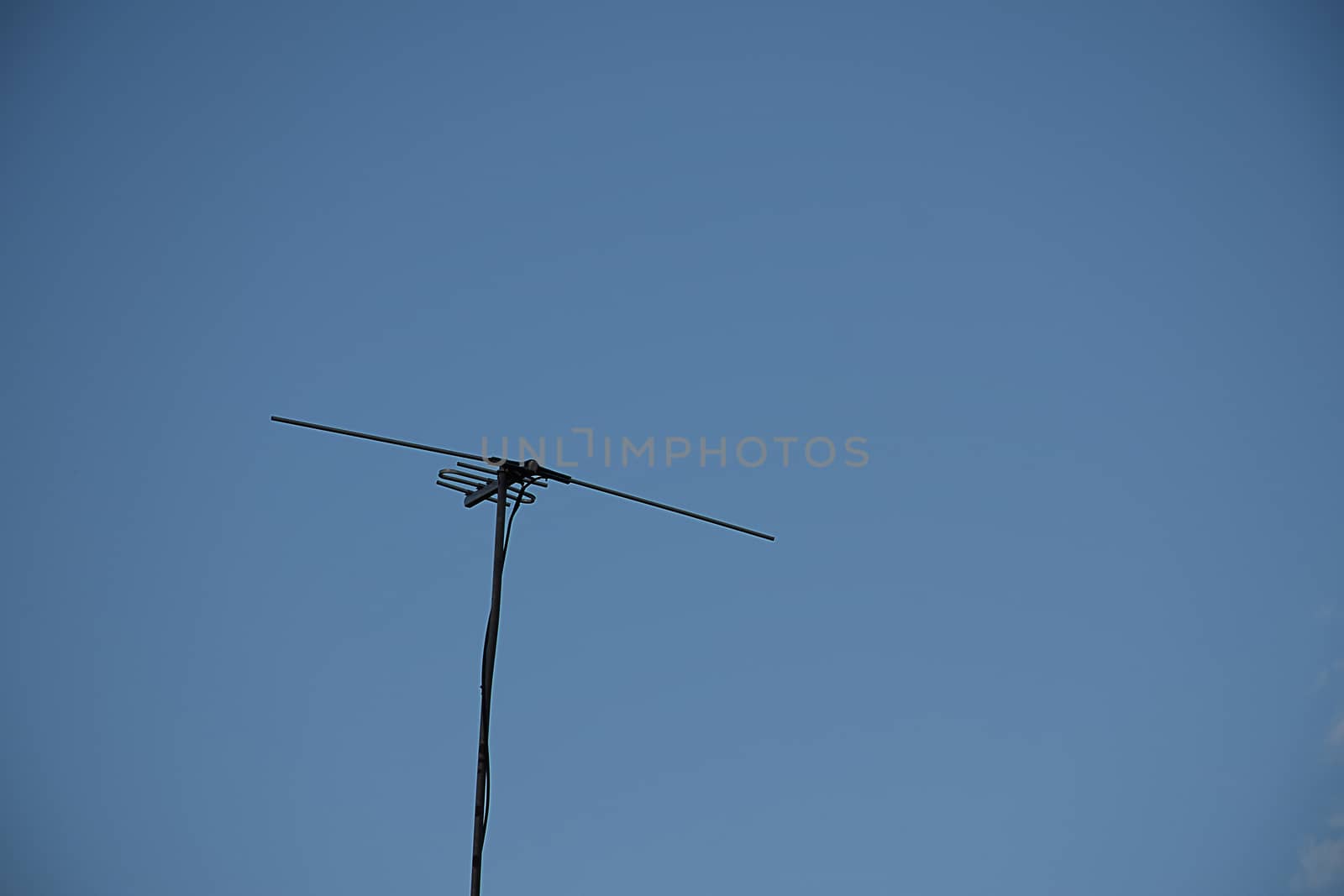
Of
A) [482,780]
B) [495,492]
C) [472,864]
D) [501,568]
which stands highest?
[495,492]

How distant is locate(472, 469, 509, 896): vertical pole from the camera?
8.14 meters

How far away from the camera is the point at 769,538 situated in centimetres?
1014

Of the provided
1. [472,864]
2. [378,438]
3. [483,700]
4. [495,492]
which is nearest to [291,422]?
[378,438]

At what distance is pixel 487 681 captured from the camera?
8383 millimetres

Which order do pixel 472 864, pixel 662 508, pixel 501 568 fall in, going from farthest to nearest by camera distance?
1. pixel 662 508
2. pixel 501 568
3. pixel 472 864

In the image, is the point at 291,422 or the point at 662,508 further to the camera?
the point at 662,508

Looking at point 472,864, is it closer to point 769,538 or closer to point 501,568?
point 501,568

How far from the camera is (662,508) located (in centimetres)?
984

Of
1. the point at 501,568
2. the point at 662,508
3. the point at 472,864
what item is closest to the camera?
the point at 472,864

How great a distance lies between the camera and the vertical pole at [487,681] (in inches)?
320

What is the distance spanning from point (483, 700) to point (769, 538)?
283 centimetres

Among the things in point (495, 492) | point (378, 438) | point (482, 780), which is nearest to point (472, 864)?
point (482, 780)

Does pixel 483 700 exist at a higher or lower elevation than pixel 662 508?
lower

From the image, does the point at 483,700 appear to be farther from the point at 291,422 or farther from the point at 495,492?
the point at 291,422
